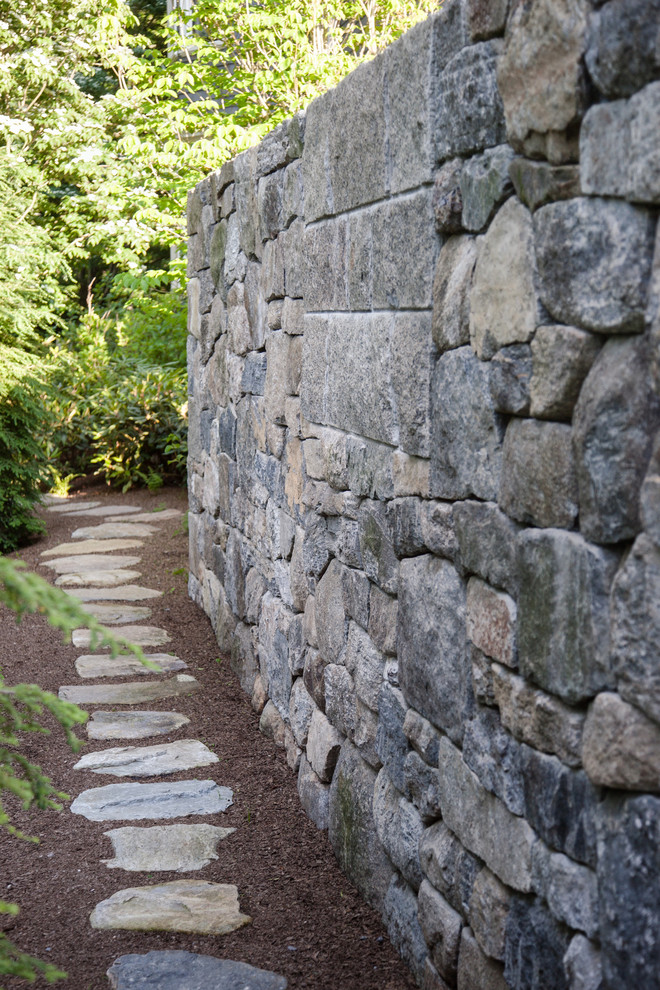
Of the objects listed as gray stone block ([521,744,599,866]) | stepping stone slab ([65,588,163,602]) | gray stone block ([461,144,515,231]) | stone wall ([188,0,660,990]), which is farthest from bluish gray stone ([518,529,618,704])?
stepping stone slab ([65,588,163,602])

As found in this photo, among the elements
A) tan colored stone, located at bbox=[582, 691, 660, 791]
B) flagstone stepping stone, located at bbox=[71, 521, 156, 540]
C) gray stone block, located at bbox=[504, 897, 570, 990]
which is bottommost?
flagstone stepping stone, located at bbox=[71, 521, 156, 540]

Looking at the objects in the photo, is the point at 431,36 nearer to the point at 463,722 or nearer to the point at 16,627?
the point at 463,722

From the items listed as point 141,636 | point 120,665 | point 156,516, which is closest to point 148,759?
point 120,665

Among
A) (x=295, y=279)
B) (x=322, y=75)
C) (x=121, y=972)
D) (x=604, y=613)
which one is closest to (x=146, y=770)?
(x=121, y=972)

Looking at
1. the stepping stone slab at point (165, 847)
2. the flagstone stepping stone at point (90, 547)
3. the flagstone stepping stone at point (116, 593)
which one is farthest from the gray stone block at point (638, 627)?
the flagstone stepping stone at point (90, 547)

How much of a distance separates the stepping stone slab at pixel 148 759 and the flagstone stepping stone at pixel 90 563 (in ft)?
8.23

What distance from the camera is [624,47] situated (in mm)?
1296

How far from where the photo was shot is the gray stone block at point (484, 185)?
1.70 metres

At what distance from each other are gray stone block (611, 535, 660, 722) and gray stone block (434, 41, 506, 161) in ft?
2.67

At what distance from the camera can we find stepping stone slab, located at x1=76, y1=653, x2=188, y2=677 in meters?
4.56

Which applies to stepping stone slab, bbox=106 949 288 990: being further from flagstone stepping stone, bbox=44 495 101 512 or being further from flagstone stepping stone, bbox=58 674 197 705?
flagstone stepping stone, bbox=44 495 101 512

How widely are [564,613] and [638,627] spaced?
22 cm

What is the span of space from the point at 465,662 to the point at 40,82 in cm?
1064

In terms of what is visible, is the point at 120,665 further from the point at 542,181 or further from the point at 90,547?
the point at 542,181
